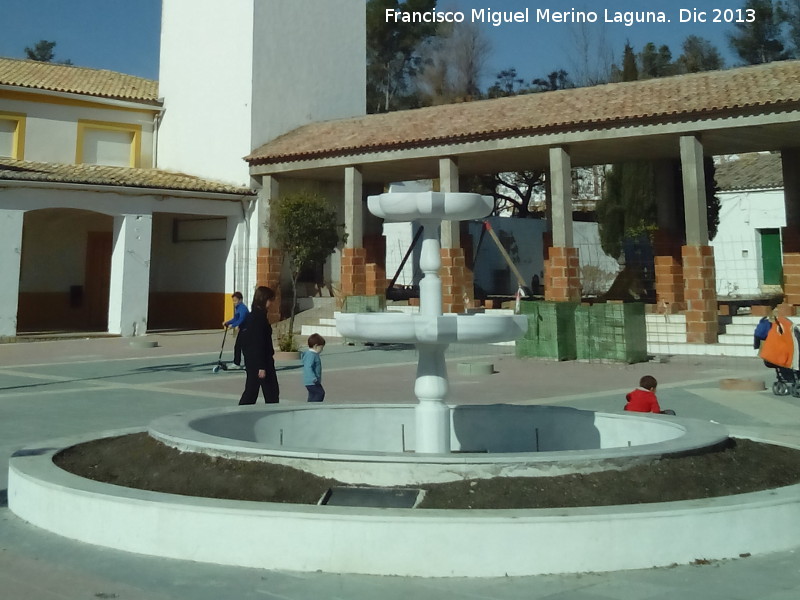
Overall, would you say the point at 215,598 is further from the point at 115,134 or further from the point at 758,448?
the point at 115,134

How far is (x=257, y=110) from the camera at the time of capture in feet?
87.0

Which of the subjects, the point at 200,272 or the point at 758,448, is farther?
the point at 200,272

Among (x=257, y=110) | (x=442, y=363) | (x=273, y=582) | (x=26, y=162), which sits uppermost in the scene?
(x=257, y=110)

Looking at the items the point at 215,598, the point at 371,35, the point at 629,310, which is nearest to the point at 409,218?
the point at 215,598

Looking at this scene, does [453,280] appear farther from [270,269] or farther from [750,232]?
[750,232]

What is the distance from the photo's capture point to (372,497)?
464 cm

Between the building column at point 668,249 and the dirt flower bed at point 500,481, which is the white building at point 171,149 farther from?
the dirt flower bed at point 500,481

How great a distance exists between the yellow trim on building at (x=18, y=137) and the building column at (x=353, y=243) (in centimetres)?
1024

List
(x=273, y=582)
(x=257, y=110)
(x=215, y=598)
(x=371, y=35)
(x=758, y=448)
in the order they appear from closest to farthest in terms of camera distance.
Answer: (x=215, y=598) < (x=273, y=582) < (x=758, y=448) < (x=257, y=110) < (x=371, y=35)

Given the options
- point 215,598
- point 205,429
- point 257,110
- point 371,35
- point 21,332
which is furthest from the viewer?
point 371,35

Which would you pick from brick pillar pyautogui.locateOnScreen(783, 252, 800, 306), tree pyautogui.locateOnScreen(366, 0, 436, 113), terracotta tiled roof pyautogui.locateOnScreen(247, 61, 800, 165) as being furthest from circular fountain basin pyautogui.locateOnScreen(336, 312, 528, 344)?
tree pyautogui.locateOnScreen(366, 0, 436, 113)

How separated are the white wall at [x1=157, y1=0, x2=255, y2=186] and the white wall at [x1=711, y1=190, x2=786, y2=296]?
1773 cm

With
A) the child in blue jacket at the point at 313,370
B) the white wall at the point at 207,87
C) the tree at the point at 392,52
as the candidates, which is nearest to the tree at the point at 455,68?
the tree at the point at 392,52

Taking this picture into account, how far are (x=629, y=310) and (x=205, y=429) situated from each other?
12.0 m
